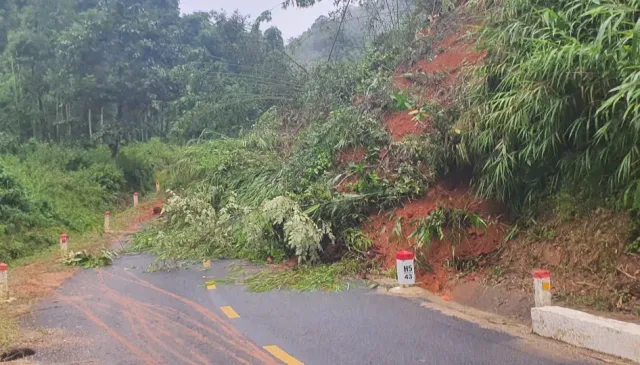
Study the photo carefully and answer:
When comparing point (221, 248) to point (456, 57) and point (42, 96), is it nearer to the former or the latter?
point (456, 57)

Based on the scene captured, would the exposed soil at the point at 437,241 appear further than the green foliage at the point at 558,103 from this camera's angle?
Yes

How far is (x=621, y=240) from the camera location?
24.2 ft

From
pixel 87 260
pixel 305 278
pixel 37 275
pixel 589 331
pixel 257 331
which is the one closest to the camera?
pixel 589 331

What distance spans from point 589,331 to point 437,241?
4.03 metres

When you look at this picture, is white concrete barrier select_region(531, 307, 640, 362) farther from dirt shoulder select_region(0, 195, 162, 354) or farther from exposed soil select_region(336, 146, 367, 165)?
exposed soil select_region(336, 146, 367, 165)

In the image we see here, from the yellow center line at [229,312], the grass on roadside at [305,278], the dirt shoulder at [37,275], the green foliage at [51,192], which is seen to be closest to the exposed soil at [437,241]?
the grass on roadside at [305,278]

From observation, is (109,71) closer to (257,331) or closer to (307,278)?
(307,278)

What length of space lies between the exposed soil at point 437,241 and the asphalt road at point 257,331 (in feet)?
3.64

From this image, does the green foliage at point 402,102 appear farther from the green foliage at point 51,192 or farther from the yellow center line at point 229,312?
the green foliage at point 51,192

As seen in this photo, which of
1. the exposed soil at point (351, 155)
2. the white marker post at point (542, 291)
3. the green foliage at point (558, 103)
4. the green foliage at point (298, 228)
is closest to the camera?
the white marker post at point (542, 291)

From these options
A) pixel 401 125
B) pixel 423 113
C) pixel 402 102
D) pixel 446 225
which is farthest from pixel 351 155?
pixel 446 225

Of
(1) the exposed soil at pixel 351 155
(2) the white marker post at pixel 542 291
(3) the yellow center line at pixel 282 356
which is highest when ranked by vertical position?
(1) the exposed soil at pixel 351 155

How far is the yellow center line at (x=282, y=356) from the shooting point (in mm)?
5816

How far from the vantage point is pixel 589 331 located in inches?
230
